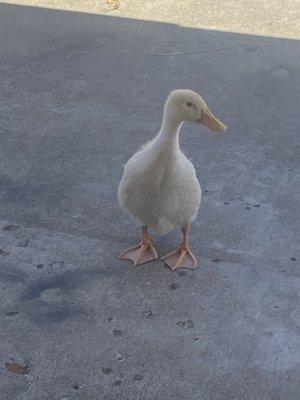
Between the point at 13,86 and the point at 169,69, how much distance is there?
54.2 inches

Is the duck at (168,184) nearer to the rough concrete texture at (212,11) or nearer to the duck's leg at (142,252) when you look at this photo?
the duck's leg at (142,252)

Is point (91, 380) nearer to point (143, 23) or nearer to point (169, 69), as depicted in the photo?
point (169, 69)

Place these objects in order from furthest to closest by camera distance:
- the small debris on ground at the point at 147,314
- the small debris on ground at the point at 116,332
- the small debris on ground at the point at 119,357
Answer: the small debris on ground at the point at 147,314
the small debris on ground at the point at 116,332
the small debris on ground at the point at 119,357

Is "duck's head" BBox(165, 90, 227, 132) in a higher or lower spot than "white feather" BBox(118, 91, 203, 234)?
higher

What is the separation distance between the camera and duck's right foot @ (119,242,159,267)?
4109 millimetres

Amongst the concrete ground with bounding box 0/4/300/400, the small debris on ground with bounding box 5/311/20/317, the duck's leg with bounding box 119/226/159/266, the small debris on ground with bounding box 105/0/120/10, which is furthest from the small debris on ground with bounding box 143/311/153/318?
the small debris on ground with bounding box 105/0/120/10

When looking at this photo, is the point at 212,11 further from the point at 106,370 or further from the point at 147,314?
the point at 106,370

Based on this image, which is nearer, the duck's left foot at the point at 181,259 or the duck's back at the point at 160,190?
the duck's back at the point at 160,190

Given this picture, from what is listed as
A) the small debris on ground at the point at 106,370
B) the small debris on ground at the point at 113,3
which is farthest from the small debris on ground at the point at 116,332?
the small debris on ground at the point at 113,3

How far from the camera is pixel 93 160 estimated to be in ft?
16.7

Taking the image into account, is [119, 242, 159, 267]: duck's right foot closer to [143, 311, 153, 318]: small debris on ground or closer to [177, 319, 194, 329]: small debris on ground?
[143, 311, 153, 318]: small debris on ground

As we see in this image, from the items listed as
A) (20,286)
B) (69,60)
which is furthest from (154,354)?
(69,60)

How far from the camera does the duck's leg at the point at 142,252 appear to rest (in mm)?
4113

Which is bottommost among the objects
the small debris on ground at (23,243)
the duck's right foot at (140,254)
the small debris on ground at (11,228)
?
the small debris on ground at (23,243)
